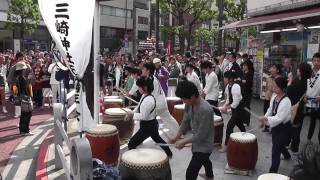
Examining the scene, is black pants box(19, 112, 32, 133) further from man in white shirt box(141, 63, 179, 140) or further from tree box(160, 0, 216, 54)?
tree box(160, 0, 216, 54)

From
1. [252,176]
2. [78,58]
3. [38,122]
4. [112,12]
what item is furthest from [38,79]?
[112,12]

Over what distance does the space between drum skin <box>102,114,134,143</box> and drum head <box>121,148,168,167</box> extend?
2.88 m

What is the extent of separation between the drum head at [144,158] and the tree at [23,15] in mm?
25571

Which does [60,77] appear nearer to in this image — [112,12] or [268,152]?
[268,152]

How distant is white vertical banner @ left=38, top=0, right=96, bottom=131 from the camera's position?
5.41 metres

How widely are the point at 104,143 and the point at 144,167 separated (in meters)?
1.73

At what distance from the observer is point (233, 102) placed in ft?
22.7

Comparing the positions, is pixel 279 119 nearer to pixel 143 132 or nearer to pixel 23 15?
pixel 143 132

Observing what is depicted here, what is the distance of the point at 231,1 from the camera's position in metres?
31.3

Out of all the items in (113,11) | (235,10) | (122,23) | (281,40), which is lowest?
(281,40)

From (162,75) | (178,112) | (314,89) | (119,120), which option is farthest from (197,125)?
(162,75)

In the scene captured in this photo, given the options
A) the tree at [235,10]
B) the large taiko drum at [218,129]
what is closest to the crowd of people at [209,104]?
the large taiko drum at [218,129]

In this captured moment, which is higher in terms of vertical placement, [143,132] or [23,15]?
[23,15]

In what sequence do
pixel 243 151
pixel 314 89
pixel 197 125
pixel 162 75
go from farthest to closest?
pixel 162 75
pixel 314 89
pixel 243 151
pixel 197 125
